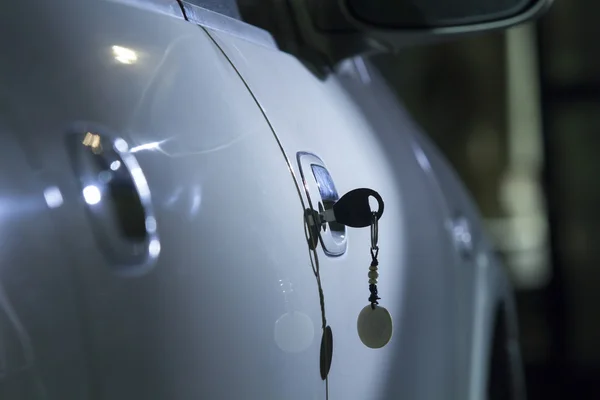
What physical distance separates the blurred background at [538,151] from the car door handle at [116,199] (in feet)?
8.48

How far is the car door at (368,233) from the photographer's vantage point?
58 cm

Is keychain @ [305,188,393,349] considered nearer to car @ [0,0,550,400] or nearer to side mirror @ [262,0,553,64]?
car @ [0,0,550,400]

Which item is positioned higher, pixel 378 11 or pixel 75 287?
pixel 378 11

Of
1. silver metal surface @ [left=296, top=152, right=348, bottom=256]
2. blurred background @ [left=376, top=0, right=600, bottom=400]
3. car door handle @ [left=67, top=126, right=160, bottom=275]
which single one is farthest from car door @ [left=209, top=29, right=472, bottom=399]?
blurred background @ [left=376, top=0, right=600, bottom=400]

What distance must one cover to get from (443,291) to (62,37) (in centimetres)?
59

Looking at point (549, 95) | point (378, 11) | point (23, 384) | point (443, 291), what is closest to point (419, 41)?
point (378, 11)

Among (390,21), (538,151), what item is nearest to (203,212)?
(390,21)

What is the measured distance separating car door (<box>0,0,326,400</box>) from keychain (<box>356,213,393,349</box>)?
93mm

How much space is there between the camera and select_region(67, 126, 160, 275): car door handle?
359 mm

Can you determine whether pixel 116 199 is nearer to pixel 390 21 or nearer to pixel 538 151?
pixel 390 21

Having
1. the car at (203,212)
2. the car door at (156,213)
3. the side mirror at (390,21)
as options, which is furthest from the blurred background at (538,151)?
the car door at (156,213)

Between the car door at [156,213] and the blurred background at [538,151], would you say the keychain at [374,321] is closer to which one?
the car door at [156,213]

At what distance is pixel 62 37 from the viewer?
1.26 ft

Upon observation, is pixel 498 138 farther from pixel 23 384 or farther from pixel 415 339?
pixel 23 384
